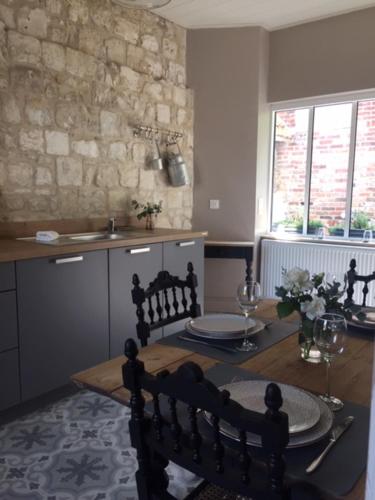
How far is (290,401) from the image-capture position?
102cm

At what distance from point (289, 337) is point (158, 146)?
2.66m

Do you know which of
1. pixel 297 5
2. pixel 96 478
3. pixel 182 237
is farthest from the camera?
pixel 297 5

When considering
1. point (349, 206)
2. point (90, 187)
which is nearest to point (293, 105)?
point (349, 206)

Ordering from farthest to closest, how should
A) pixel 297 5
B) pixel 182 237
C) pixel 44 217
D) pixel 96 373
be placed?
pixel 297 5 < pixel 182 237 < pixel 44 217 < pixel 96 373

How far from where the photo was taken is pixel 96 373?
4.09 ft

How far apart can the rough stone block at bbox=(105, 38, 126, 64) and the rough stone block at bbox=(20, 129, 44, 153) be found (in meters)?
0.94

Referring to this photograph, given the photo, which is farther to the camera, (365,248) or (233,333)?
(365,248)

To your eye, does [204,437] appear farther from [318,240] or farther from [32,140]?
[318,240]

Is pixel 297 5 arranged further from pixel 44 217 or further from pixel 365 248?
pixel 44 217

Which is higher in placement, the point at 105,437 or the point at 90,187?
the point at 90,187

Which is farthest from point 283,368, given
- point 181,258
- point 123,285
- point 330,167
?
point 330,167

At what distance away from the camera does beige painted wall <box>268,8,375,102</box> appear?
3590 mm

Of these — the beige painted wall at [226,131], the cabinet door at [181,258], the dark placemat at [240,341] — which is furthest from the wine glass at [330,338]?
the beige painted wall at [226,131]

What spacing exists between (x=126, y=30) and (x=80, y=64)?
0.62m
